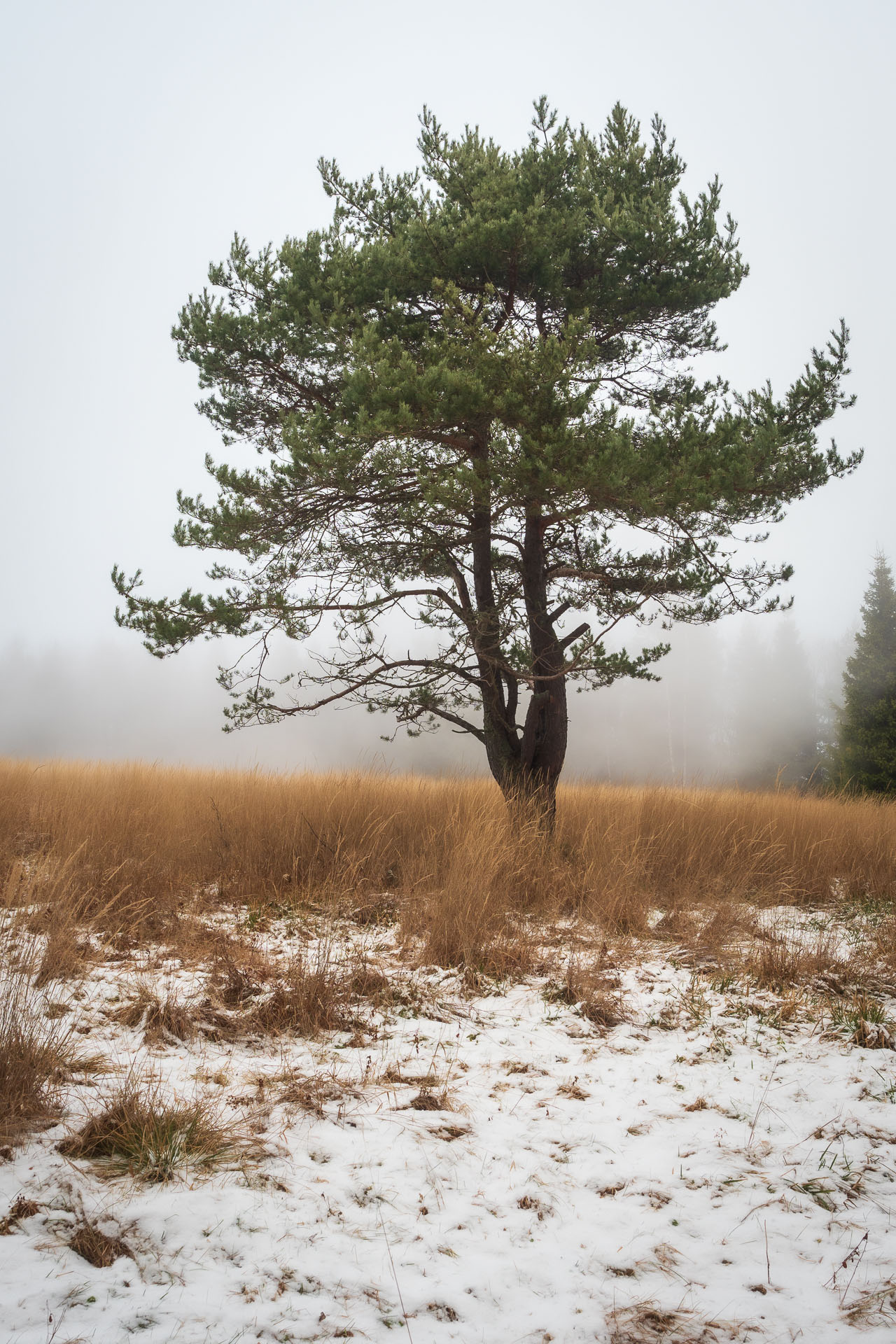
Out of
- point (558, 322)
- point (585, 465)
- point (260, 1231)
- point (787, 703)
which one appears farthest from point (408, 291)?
point (787, 703)

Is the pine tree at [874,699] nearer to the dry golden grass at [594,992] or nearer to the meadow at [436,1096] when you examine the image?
the meadow at [436,1096]

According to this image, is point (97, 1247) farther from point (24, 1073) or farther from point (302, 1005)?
point (302, 1005)

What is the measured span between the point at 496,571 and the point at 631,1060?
624cm

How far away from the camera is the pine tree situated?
1891cm

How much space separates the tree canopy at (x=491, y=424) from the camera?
20.3 ft

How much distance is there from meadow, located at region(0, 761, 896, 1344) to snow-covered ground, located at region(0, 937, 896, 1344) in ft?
0.04

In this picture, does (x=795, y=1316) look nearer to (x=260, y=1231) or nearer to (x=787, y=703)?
(x=260, y=1231)

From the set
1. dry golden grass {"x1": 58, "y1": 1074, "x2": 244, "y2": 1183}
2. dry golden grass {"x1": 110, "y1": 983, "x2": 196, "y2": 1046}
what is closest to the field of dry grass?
dry golden grass {"x1": 110, "y1": 983, "x2": 196, "y2": 1046}

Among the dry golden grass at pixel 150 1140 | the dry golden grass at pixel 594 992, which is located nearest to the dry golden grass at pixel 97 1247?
the dry golden grass at pixel 150 1140

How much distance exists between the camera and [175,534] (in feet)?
22.2

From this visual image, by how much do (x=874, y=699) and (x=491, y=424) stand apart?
17282 mm

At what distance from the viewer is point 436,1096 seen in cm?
328

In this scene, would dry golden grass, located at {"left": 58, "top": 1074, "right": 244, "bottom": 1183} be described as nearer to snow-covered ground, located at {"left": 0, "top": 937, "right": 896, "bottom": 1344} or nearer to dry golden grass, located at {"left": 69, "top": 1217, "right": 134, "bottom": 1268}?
snow-covered ground, located at {"left": 0, "top": 937, "right": 896, "bottom": 1344}

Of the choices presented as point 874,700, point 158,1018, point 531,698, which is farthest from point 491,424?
point 874,700
